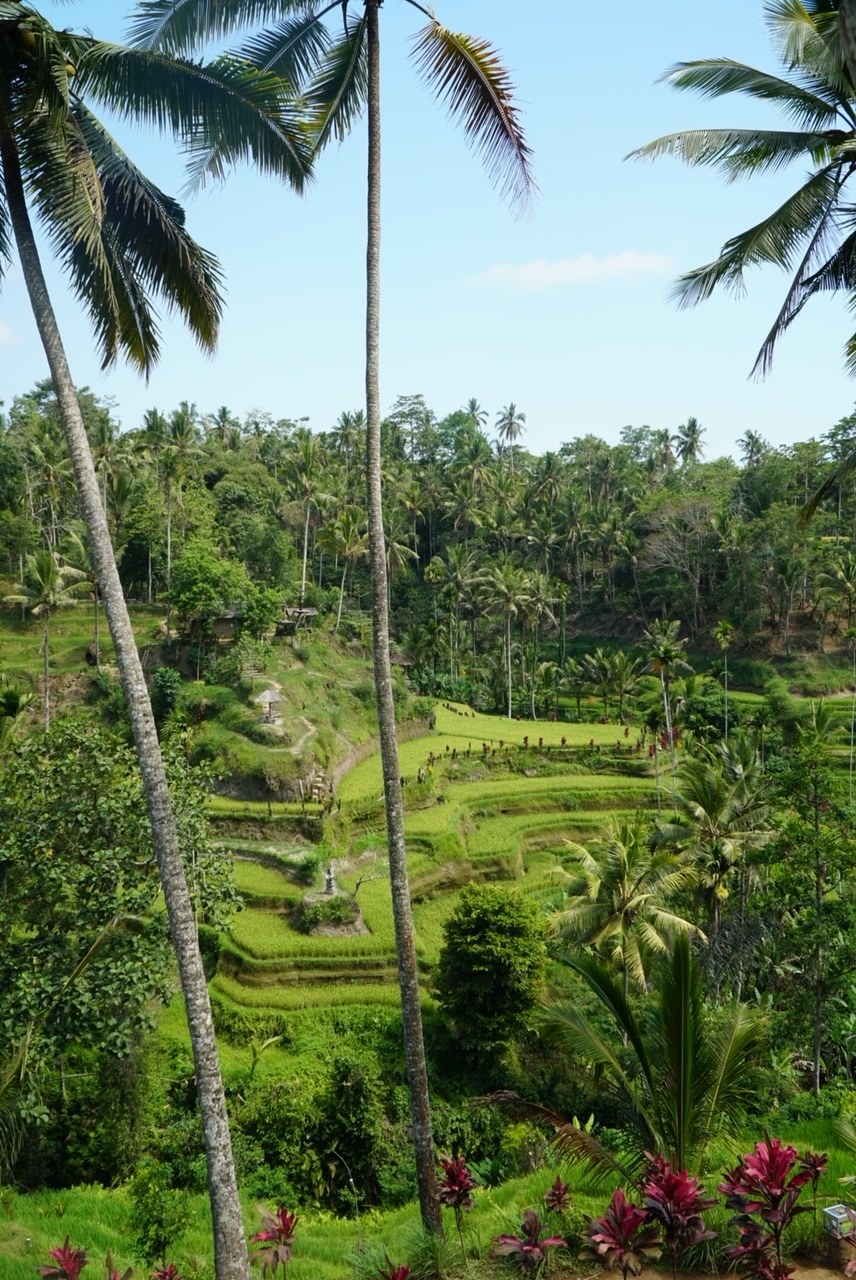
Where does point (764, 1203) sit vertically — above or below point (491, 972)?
above

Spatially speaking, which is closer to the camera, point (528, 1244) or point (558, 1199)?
point (528, 1244)

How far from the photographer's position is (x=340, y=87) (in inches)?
307

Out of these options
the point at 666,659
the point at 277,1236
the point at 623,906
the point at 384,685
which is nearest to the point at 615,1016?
the point at 277,1236

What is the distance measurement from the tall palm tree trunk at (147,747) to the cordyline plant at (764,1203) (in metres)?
3.27

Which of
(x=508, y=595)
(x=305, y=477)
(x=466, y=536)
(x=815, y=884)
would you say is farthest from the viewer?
(x=466, y=536)

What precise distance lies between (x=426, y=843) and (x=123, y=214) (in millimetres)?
21600

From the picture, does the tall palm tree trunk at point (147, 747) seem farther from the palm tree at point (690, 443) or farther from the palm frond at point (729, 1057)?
the palm tree at point (690, 443)

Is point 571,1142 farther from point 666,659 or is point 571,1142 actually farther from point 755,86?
point 666,659

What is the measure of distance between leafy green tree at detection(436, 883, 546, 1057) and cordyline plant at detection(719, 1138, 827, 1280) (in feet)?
43.1

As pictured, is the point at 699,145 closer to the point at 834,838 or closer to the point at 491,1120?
the point at 834,838

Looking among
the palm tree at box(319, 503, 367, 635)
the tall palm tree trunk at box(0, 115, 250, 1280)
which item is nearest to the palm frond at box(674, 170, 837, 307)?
the tall palm tree trunk at box(0, 115, 250, 1280)

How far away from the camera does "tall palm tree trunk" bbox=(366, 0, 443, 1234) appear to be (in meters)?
7.07

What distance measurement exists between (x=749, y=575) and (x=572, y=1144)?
48246 mm

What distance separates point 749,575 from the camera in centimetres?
5062
